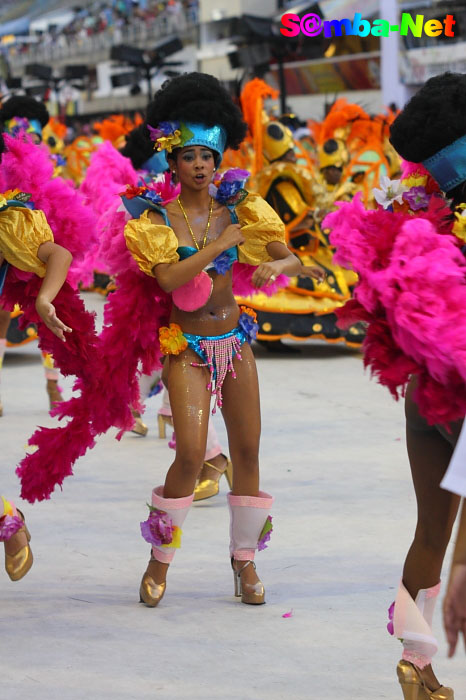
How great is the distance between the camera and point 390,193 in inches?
104

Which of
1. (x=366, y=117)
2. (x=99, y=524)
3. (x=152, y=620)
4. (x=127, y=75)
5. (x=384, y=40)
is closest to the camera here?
(x=152, y=620)

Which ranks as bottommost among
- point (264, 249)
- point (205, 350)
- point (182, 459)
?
point (182, 459)

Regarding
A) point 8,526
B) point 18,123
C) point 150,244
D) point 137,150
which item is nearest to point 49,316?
point 150,244

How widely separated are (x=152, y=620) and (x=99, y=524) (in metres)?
1.05

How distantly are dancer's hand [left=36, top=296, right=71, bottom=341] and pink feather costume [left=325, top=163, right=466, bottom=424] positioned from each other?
1.15 meters

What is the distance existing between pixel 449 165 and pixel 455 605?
107 cm

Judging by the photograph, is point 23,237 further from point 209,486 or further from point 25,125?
point 25,125

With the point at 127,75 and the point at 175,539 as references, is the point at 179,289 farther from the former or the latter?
the point at 127,75

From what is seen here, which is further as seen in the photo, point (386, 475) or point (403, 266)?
point (386, 475)

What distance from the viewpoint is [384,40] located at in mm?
18766

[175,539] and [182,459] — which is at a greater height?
[182,459]

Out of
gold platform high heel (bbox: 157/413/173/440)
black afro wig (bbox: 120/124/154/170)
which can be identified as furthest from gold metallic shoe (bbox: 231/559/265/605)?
black afro wig (bbox: 120/124/154/170)

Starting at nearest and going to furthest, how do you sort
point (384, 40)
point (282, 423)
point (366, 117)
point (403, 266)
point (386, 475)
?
point (403, 266) → point (386, 475) → point (282, 423) → point (366, 117) → point (384, 40)

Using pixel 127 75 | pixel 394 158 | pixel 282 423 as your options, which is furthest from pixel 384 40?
pixel 282 423
